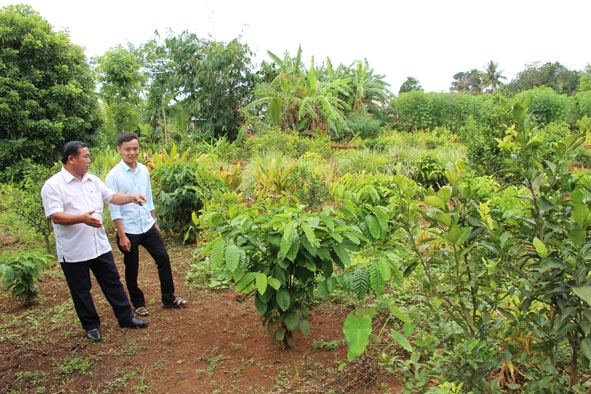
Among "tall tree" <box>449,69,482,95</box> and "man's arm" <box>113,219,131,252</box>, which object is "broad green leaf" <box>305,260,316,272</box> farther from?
"tall tree" <box>449,69,482,95</box>

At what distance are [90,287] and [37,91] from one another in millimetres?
6202

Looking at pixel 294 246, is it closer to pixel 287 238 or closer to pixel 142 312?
pixel 287 238

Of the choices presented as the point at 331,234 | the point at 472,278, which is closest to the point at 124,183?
the point at 331,234

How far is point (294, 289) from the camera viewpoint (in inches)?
122

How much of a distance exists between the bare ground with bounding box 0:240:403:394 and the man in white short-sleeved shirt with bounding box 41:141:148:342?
31cm

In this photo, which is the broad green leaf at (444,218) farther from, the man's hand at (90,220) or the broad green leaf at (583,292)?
the man's hand at (90,220)

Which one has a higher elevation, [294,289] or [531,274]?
[531,274]

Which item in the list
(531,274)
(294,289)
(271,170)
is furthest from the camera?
(271,170)

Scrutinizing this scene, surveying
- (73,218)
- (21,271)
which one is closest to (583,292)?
(73,218)

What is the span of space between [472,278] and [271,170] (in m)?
5.29

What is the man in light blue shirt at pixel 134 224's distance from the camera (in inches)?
158

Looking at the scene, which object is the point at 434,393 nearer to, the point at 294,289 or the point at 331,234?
the point at 331,234

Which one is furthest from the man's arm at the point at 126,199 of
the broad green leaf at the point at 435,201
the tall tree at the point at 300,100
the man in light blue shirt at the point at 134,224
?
the tall tree at the point at 300,100

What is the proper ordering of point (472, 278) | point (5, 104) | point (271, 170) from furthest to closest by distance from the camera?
point (5, 104)
point (271, 170)
point (472, 278)
